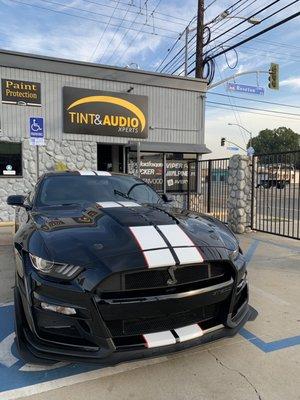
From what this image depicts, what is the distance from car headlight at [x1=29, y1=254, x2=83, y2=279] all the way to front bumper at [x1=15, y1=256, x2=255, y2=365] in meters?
0.06

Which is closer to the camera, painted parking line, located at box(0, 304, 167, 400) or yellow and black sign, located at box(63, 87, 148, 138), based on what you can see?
painted parking line, located at box(0, 304, 167, 400)

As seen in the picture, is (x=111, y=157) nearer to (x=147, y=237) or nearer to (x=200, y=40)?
(x=200, y=40)

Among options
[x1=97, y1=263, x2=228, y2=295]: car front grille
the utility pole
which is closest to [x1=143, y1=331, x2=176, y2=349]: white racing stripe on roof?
[x1=97, y1=263, x2=228, y2=295]: car front grille

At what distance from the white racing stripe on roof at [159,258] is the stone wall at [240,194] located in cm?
739

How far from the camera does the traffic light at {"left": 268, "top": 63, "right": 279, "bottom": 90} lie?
16797 millimetres

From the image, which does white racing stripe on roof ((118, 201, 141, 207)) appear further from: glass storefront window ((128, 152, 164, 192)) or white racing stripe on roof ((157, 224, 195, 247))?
glass storefront window ((128, 152, 164, 192))

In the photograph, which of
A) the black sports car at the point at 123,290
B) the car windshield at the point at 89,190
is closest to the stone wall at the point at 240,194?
the car windshield at the point at 89,190

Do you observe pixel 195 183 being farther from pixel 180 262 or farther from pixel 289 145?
pixel 289 145

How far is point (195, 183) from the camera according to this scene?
48.1 ft

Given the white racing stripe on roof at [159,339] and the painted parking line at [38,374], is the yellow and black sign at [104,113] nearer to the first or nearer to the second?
the painted parking line at [38,374]

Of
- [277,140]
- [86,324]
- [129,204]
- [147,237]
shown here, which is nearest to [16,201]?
[129,204]

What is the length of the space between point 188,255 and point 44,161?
10654 mm

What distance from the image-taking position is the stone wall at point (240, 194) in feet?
32.1

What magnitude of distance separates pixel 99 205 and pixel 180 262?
4.78ft
